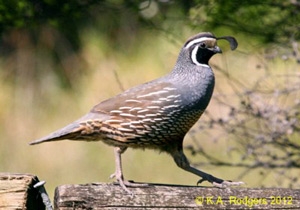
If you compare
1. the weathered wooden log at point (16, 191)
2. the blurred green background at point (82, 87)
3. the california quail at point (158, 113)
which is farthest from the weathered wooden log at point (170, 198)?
the blurred green background at point (82, 87)

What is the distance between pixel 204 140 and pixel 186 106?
4852mm

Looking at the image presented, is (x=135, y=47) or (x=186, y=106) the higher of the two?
(x=135, y=47)

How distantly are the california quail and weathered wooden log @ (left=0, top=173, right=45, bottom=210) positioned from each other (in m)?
1.27

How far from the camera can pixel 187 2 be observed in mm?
5691

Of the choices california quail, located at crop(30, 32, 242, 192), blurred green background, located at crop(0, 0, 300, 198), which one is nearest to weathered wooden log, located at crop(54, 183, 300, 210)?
california quail, located at crop(30, 32, 242, 192)

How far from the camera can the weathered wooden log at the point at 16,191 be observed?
2.53 meters

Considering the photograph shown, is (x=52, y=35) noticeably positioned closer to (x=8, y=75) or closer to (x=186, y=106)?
(x=8, y=75)

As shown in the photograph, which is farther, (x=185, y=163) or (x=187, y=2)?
(x=187, y=2)

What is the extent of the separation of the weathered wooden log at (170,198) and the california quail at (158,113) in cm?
105

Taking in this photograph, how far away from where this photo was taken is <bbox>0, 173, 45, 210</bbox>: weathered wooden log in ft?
8.31

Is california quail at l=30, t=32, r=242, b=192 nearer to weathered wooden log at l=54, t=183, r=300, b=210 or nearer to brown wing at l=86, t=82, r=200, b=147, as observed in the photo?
brown wing at l=86, t=82, r=200, b=147

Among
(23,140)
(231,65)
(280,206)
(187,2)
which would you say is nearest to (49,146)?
(23,140)

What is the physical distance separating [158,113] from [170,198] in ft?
4.14

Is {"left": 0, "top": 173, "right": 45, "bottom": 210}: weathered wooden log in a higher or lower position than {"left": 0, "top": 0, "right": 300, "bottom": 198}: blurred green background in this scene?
lower
